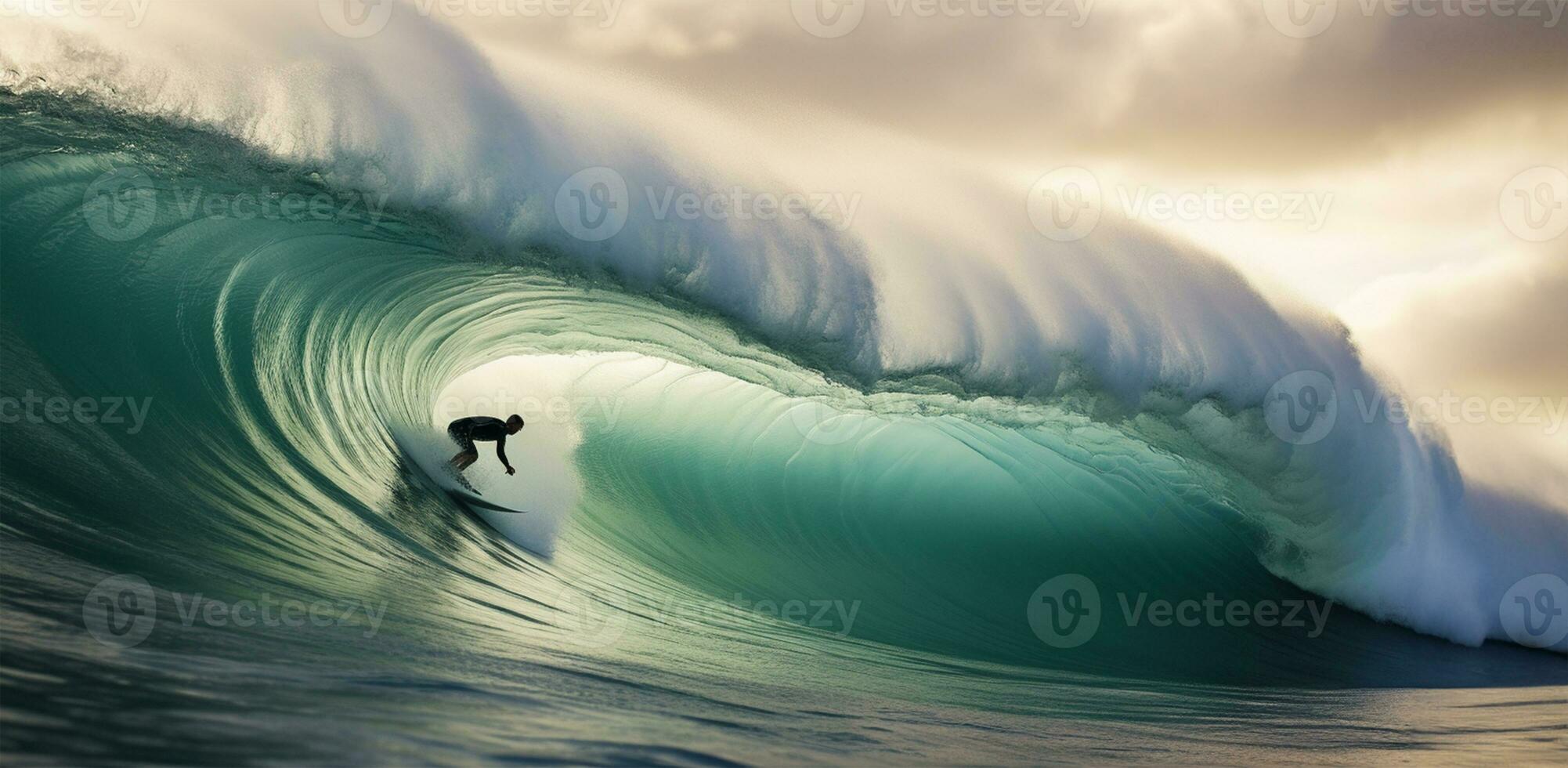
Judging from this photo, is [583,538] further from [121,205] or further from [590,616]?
[121,205]

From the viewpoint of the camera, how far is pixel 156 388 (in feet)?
15.9

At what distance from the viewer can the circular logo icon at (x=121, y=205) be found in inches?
208

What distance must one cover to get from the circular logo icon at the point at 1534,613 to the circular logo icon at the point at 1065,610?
343 cm

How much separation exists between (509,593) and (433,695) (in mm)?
2231

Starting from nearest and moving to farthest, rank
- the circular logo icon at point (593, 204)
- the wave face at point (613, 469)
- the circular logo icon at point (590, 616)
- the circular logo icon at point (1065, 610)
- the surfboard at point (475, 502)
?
the wave face at point (613, 469) < the circular logo icon at point (590, 616) < the circular logo icon at point (593, 204) < the surfboard at point (475, 502) < the circular logo icon at point (1065, 610)

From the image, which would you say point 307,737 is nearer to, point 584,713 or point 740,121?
point 584,713

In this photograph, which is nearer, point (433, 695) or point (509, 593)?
point (433, 695)

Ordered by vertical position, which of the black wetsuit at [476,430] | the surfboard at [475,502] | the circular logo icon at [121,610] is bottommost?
the circular logo icon at [121,610]

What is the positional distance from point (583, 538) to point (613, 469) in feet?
5.83

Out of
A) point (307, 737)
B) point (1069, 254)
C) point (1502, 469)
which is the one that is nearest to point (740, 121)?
point (1069, 254)

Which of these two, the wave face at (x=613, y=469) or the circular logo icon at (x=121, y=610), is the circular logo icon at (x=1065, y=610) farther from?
the circular logo icon at (x=121, y=610)

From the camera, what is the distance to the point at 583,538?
6.49 m

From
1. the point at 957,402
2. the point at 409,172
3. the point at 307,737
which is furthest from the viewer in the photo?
the point at 957,402

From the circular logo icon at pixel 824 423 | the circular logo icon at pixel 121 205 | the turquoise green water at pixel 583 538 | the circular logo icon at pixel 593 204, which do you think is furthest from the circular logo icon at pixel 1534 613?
the circular logo icon at pixel 121 205
